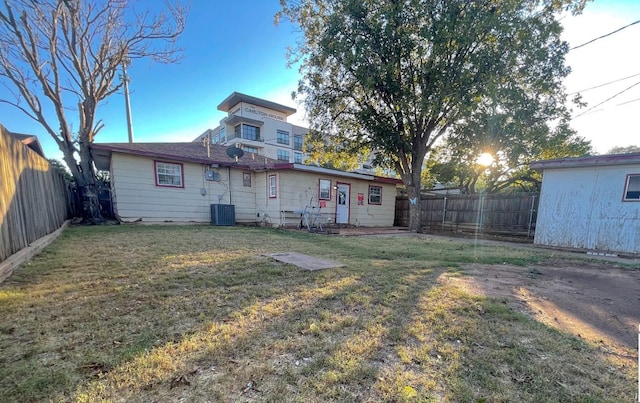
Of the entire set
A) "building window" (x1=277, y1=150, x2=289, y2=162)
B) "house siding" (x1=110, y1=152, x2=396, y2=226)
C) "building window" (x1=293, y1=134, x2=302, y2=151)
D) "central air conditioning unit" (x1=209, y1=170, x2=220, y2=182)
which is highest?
"building window" (x1=293, y1=134, x2=302, y2=151)

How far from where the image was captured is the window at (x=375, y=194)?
13430 mm

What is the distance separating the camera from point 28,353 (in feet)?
5.48

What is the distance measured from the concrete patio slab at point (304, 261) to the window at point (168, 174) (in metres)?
7.60

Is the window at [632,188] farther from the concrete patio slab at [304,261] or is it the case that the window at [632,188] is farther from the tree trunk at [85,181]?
the tree trunk at [85,181]

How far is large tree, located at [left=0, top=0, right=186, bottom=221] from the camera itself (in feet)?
31.1

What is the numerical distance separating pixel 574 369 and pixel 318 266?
2.96m

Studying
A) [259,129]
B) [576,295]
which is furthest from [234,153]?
[259,129]

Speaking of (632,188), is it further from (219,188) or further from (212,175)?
(212,175)

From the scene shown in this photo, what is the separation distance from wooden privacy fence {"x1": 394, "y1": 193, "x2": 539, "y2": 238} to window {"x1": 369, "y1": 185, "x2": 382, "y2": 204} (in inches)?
86.5

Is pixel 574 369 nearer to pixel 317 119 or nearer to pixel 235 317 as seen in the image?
pixel 235 317

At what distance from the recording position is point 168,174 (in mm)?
10219

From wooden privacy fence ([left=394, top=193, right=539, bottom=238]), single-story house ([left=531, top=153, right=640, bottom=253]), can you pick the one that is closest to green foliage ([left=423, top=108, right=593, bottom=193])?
wooden privacy fence ([left=394, top=193, right=539, bottom=238])

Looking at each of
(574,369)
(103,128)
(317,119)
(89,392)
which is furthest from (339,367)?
(103,128)

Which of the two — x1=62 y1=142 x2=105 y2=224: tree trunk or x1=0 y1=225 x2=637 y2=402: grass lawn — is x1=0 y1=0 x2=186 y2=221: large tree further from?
x1=0 y1=225 x2=637 y2=402: grass lawn
